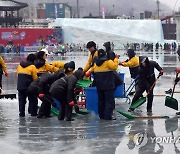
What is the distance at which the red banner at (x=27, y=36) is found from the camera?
6644 cm

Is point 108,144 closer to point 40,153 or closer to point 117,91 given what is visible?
point 40,153

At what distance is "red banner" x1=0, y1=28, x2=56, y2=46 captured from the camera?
66438mm

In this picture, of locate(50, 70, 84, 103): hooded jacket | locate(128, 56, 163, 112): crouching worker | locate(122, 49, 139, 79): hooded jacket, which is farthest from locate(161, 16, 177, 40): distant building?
locate(50, 70, 84, 103): hooded jacket

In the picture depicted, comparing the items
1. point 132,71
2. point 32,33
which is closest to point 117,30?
point 32,33

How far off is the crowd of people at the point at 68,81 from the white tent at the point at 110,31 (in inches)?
2260

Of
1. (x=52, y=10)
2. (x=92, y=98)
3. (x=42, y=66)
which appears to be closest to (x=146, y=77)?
(x=92, y=98)

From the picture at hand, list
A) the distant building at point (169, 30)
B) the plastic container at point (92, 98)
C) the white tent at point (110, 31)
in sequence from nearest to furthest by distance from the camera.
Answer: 1. the plastic container at point (92, 98)
2. the white tent at point (110, 31)
3. the distant building at point (169, 30)

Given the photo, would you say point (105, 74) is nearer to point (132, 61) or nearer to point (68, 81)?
point (68, 81)

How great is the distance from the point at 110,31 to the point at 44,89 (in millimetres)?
58907

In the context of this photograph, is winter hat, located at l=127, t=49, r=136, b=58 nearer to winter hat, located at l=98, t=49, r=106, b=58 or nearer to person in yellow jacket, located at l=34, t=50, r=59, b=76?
person in yellow jacket, located at l=34, t=50, r=59, b=76

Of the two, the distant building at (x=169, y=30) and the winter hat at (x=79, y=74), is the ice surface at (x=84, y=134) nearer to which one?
the winter hat at (x=79, y=74)

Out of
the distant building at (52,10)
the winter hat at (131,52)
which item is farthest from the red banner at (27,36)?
the distant building at (52,10)

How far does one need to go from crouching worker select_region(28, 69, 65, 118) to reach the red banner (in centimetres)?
5580

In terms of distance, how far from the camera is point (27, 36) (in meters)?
67.2
